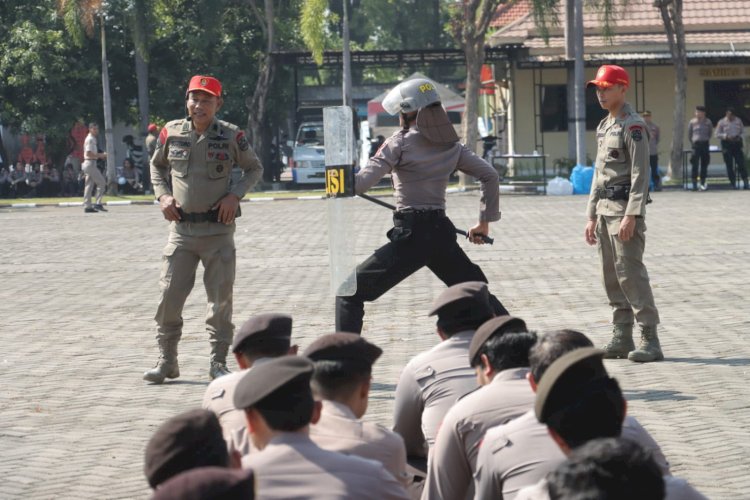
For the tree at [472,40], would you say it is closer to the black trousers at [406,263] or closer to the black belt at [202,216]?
the black belt at [202,216]

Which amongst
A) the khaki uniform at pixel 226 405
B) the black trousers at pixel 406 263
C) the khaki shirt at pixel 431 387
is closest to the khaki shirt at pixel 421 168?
the black trousers at pixel 406 263

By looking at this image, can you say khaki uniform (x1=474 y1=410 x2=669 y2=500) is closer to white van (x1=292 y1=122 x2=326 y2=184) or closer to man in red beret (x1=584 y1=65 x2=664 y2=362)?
man in red beret (x1=584 y1=65 x2=664 y2=362)

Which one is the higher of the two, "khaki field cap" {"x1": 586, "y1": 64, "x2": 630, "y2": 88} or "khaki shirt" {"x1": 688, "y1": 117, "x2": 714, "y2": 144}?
"khaki field cap" {"x1": 586, "y1": 64, "x2": 630, "y2": 88}

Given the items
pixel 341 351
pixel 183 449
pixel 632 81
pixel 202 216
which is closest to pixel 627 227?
pixel 202 216

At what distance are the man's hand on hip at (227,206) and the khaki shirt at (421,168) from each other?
110 centimetres

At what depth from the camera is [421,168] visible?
8.21m

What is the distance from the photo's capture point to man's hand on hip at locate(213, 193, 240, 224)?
8820 mm

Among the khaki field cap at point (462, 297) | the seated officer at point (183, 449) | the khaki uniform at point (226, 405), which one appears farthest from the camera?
the khaki field cap at point (462, 297)

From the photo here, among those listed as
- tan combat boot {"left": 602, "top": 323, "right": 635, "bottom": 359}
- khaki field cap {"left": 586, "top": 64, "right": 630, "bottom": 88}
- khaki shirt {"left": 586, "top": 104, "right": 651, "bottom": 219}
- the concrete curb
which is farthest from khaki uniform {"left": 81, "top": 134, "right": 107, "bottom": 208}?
khaki field cap {"left": 586, "top": 64, "right": 630, "bottom": 88}

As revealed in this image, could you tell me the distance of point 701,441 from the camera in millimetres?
6957

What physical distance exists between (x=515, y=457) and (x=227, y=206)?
5.11 metres

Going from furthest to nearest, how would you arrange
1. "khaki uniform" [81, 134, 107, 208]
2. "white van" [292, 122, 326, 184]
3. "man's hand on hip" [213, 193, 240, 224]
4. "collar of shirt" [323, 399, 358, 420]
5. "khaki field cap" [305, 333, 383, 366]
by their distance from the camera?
"white van" [292, 122, 326, 184]
"khaki uniform" [81, 134, 107, 208]
"man's hand on hip" [213, 193, 240, 224]
"khaki field cap" [305, 333, 383, 366]
"collar of shirt" [323, 399, 358, 420]

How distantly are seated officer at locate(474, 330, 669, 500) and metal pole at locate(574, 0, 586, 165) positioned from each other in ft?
93.5

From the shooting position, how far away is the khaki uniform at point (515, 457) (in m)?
3.93
